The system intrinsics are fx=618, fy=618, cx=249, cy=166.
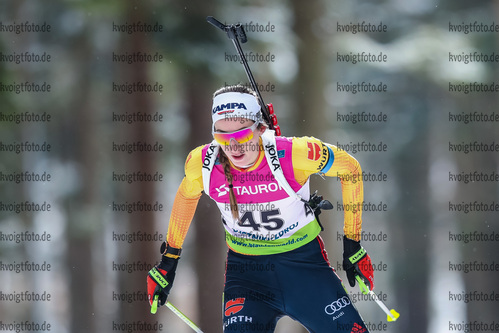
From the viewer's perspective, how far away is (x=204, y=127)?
9070 mm

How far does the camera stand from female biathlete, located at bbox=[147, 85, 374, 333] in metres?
3.88

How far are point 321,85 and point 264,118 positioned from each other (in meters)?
6.10

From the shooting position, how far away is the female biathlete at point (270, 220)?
3.88 m

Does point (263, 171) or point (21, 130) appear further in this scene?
point (21, 130)

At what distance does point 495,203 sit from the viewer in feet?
42.7

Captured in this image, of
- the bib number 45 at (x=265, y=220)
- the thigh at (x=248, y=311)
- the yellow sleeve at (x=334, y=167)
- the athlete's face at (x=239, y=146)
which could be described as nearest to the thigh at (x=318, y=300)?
the thigh at (x=248, y=311)

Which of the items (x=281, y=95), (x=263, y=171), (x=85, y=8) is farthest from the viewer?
(x=281, y=95)

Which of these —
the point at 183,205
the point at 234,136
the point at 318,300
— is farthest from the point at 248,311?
the point at 234,136

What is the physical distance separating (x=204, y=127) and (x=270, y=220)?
5.19 metres

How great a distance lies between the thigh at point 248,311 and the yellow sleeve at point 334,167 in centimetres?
78

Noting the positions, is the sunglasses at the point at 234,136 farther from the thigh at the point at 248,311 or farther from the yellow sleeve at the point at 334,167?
the thigh at the point at 248,311

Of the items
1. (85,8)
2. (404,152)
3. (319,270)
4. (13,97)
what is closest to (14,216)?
(13,97)

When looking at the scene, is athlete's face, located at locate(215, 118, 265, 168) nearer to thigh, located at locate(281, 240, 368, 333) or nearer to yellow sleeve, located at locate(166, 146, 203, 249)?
yellow sleeve, located at locate(166, 146, 203, 249)

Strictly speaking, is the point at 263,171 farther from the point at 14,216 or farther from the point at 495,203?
the point at 14,216
